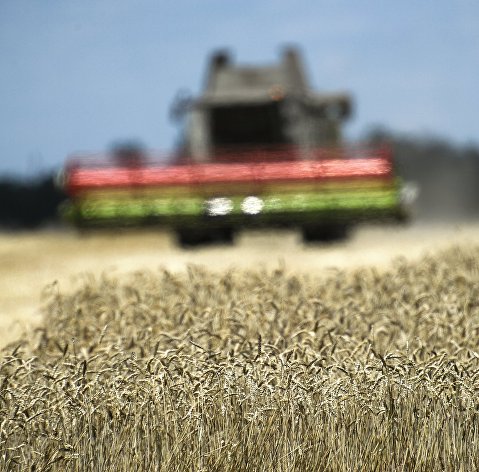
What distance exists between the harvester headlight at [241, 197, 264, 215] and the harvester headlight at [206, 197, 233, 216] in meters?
0.20

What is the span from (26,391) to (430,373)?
2041mm

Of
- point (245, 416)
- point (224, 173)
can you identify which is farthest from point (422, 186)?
point (245, 416)

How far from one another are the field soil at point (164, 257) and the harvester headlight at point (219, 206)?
544 mm

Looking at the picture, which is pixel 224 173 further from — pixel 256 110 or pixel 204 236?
pixel 256 110

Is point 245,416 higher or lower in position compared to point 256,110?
higher

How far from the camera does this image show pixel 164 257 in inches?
688

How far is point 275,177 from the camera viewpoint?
17.6 meters

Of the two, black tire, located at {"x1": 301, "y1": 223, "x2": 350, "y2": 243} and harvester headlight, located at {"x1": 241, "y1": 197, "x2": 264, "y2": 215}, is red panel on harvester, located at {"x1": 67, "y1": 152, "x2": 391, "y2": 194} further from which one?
black tire, located at {"x1": 301, "y1": 223, "x2": 350, "y2": 243}

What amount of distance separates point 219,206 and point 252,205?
47 centimetres

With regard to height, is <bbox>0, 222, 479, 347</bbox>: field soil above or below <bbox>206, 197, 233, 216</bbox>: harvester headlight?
below

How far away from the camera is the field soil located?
13812mm

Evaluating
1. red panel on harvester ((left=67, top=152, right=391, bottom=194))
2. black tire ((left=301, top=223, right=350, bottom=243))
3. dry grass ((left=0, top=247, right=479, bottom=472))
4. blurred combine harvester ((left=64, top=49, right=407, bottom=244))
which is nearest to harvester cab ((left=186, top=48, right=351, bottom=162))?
blurred combine harvester ((left=64, top=49, right=407, bottom=244))

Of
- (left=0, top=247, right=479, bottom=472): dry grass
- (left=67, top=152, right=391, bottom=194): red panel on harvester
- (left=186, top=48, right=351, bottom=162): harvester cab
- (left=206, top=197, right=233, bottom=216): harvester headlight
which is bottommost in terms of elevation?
(left=206, top=197, right=233, bottom=216): harvester headlight

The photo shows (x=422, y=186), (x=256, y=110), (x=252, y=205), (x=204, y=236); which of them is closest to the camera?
(x=252, y=205)
